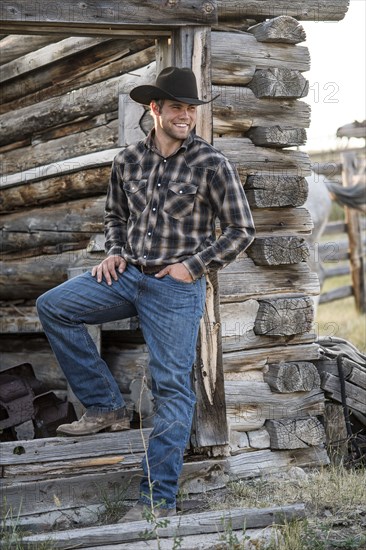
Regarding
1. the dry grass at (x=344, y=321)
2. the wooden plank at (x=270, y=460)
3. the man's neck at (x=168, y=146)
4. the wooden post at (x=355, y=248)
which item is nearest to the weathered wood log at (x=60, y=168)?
the man's neck at (x=168, y=146)

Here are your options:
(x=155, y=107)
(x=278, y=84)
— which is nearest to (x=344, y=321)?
(x=278, y=84)

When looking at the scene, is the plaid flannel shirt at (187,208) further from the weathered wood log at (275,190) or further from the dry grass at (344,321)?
the dry grass at (344,321)

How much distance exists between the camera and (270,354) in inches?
263

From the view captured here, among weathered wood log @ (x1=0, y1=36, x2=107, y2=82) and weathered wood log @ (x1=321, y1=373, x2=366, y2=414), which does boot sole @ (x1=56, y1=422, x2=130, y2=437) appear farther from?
weathered wood log @ (x1=0, y1=36, x2=107, y2=82)

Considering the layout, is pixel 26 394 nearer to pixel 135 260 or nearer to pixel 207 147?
pixel 135 260

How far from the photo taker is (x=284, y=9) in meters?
6.64

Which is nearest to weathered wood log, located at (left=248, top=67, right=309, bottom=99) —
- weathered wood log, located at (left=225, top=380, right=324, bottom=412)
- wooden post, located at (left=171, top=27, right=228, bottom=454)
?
wooden post, located at (left=171, top=27, right=228, bottom=454)

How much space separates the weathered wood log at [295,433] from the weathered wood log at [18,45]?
12.4ft

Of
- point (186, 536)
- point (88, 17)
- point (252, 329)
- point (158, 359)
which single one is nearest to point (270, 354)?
point (252, 329)

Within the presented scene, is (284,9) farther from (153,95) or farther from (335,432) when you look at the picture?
(335,432)

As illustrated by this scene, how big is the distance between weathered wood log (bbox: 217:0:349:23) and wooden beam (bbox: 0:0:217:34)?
10.7 inches

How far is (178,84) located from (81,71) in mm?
2718

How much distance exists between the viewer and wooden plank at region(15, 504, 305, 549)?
493 cm

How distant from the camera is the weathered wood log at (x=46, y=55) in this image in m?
7.65
